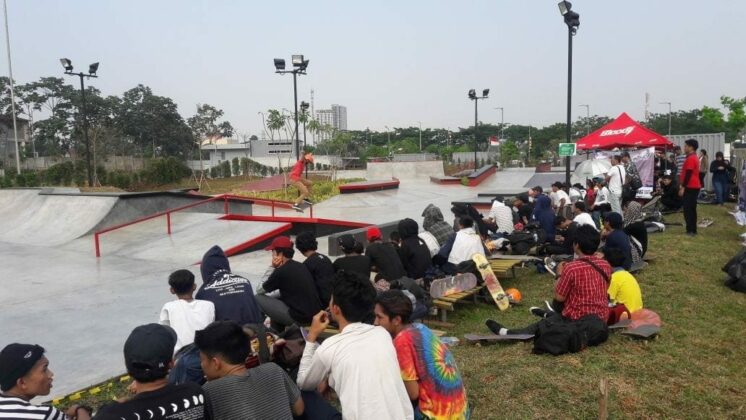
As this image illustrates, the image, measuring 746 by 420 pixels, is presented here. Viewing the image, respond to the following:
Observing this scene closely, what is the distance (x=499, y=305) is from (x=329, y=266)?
8.92 ft

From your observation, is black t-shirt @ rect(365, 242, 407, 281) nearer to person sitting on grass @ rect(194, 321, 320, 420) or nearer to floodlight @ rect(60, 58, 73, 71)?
person sitting on grass @ rect(194, 321, 320, 420)

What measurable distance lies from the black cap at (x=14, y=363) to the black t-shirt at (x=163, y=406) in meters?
0.65

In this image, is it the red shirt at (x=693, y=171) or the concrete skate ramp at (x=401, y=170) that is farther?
Result: the concrete skate ramp at (x=401, y=170)

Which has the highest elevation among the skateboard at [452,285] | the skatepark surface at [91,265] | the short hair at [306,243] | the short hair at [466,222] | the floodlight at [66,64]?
the floodlight at [66,64]

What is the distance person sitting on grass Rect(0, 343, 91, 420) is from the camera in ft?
7.99

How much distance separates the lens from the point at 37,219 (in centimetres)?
1549

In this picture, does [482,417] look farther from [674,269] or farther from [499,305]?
[674,269]

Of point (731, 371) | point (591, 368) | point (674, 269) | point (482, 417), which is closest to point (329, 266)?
point (482, 417)

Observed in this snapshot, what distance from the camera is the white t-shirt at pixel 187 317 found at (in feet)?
12.3

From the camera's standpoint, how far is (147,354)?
2.27 meters

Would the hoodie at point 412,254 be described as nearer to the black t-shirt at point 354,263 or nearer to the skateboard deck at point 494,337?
the black t-shirt at point 354,263

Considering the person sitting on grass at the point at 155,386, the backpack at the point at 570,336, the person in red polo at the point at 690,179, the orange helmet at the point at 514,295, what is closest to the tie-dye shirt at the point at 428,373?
the person sitting on grass at the point at 155,386

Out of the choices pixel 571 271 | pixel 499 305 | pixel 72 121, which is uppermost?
pixel 72 121

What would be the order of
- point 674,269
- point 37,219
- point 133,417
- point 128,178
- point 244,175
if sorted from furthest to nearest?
1. point 244,175
2. point 128,178
3. point 37,219
4. point 674,269
5. point 133,417
